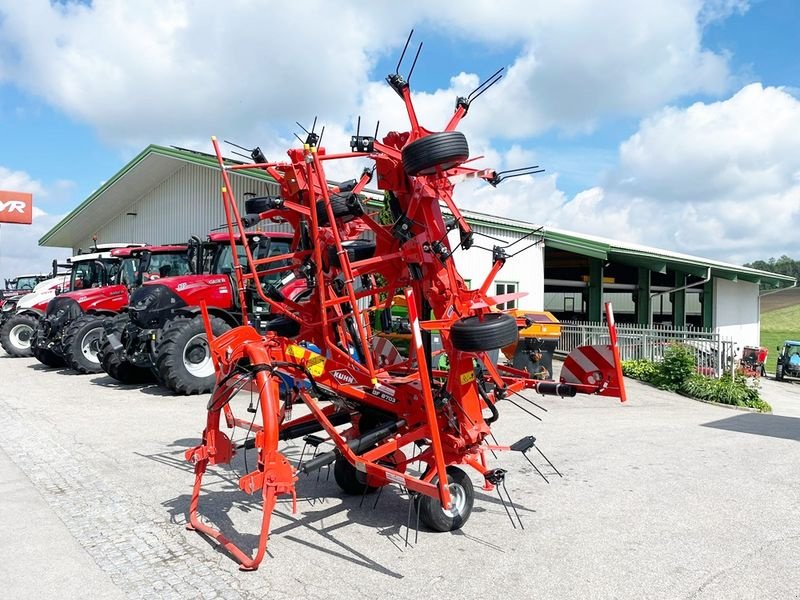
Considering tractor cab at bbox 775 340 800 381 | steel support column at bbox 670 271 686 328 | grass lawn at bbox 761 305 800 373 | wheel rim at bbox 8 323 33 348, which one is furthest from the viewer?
grass lawn at bbox 761 305 800 373

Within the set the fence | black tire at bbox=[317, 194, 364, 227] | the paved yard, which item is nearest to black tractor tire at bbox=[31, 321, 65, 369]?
the paved yard

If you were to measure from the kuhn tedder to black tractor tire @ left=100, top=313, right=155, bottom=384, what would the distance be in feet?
24.0

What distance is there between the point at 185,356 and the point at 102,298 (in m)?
5.61

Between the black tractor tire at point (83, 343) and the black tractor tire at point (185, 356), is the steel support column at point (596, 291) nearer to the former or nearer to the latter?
the black tractor tire at point (185, 356)

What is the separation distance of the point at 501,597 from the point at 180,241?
2128cm

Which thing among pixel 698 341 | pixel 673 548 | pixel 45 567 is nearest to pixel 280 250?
pixel 45 567

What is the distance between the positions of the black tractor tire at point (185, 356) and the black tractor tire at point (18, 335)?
9.36 meters

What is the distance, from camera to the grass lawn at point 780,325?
169 feet

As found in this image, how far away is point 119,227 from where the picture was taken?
27797 mm

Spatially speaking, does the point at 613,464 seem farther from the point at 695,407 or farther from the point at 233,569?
the point at 695,407

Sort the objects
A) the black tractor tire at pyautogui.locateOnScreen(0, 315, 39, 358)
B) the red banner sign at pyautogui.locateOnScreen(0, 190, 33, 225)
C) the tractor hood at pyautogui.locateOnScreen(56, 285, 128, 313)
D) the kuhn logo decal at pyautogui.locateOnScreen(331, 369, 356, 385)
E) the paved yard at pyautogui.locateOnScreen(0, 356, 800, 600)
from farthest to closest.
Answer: the red banner sign at pyautogui.locateOnScreen(0, 190, 33, 225), the black tractor tire at pyautogui.locateOnScreen(0, 315, 39, 358), the tractor hood at pyautogui.locateOnScreen(56, 285, 128, 313), the kuhn logo decal at pyautogui.locateOnScreen(331, 369, 356, 385), the paved yard at pyautogui.locateOnScreen(0, 356, 800, 600)

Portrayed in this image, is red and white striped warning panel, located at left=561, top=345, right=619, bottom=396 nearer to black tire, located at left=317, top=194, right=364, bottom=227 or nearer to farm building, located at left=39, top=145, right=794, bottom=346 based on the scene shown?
black tire, located at left=317, top=194, right=364, bottom=227

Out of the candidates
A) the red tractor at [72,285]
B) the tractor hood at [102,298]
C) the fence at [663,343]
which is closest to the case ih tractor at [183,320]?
the tractor hood at [102,298]

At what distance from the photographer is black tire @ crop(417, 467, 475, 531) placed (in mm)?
4797
